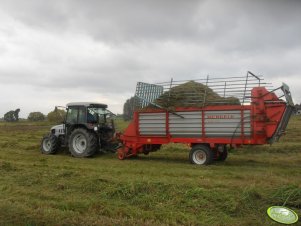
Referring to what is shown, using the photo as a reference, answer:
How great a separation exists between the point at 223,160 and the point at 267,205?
711 cm

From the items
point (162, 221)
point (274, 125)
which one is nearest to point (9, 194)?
point (162, 221)

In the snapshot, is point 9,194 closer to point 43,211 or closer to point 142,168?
point 43,211

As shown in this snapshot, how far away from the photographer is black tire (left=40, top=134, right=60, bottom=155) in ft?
54.7

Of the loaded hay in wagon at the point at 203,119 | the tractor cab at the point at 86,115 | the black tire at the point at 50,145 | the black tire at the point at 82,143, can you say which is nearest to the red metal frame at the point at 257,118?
the loaded hay in wagon at the point at 203,119

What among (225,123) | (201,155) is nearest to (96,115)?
(201,155)

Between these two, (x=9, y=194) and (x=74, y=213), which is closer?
(x=74, y=213)

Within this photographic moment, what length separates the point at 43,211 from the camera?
681 cm

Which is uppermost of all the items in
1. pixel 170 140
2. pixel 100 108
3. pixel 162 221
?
pixel 100 108

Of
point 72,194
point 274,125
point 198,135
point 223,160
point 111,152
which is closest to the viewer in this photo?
point 72,194

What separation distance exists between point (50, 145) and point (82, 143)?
5.23ft

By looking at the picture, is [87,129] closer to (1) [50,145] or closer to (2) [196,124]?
(1) [50,145]

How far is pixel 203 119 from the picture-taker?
13086 millimetres

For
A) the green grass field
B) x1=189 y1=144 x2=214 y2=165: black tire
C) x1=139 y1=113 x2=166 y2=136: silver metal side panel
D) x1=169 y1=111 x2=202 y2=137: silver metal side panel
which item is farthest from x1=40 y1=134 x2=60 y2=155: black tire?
x1=189 y1=144 x2=214 y2=165: black tire

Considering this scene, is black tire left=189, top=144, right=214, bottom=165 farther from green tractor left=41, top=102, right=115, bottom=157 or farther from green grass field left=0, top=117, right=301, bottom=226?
green tractor left=41, top=102, right=115, bottom=157
